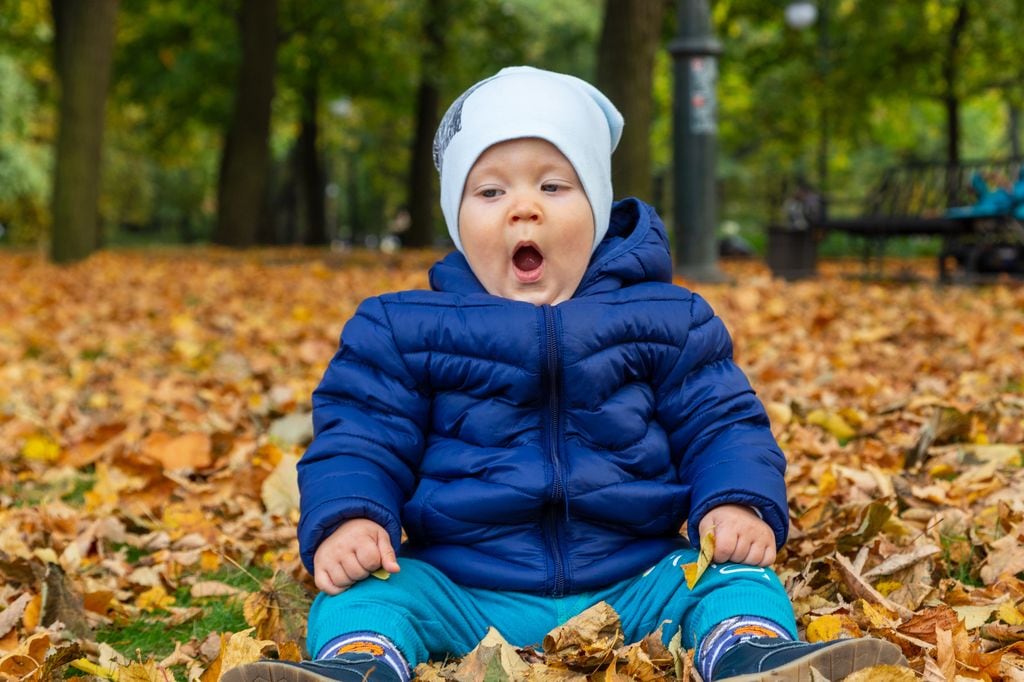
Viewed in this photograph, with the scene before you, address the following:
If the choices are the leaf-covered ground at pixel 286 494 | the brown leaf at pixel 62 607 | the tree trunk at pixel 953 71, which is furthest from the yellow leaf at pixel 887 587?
the tree trunk at pixel 953 71

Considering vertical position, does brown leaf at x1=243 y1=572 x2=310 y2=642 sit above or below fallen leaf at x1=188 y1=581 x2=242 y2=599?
above

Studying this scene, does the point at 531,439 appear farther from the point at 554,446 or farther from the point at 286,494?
the point at 286,494

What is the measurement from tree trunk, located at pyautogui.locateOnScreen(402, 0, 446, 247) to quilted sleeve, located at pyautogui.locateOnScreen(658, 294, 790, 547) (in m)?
19.5

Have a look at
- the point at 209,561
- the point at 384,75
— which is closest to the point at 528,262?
the point at 209,561

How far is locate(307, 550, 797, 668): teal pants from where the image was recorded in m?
2.04

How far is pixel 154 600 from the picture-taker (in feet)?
9.14

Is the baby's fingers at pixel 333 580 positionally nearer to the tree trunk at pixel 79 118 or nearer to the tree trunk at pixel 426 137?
the tree trunk at pixel 79 118

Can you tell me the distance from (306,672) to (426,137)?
20960 mm

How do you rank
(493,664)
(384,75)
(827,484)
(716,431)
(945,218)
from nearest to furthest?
(493,664) < (716,431) < (827,484) < (945,218) < (384,75)

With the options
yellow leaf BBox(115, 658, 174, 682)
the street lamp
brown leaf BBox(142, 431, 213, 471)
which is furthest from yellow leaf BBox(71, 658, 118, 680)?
the street lamp

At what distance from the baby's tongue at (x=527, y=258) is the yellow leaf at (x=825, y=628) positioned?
910 millimetres

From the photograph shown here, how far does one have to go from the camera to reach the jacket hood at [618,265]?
96.0 inches

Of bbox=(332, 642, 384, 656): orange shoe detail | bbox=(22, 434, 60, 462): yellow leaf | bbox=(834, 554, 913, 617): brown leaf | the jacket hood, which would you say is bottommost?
bbox=(22, 434, 60, 462): yellow leaf

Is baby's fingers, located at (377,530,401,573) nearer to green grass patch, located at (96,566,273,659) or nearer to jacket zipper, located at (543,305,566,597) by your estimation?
jacket zipper, located at (543,305,566,597)
